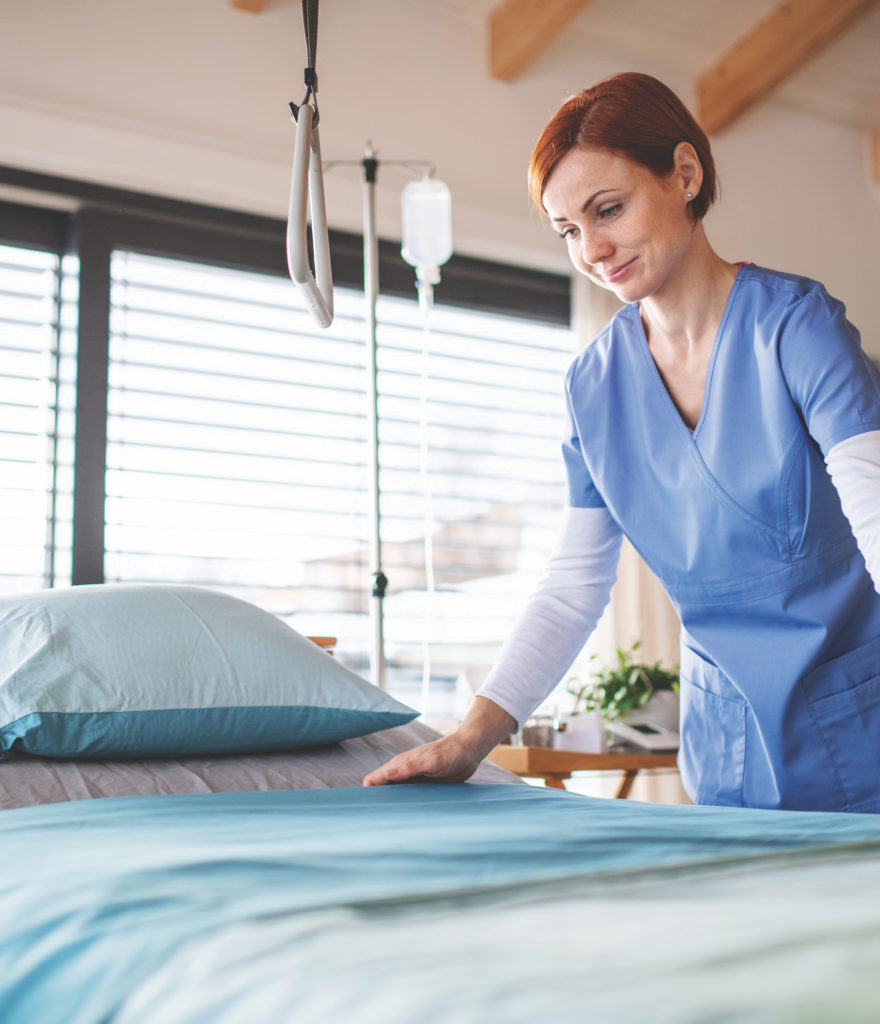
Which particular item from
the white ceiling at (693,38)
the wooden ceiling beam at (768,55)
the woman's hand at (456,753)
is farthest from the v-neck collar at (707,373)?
the wooden ceiling beam at (768,55)

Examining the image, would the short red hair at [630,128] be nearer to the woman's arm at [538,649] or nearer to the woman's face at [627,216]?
the woman's face at [627,216]

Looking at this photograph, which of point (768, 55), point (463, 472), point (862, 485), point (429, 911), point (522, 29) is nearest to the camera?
point (429, 911)

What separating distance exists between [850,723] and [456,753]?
1.36 feet

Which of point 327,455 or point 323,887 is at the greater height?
point 327,455

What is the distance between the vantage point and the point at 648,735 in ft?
7.67

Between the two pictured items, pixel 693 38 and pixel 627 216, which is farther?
pixel 693 38

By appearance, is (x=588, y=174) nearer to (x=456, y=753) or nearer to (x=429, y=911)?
(x=456, y=753)

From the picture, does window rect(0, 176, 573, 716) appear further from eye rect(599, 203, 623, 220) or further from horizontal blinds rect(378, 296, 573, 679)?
eye rect(599, 203, 623, 220)

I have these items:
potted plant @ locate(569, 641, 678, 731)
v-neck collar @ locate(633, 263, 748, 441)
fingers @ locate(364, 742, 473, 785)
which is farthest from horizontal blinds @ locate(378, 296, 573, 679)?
fingers @ locate(364, 742, 473, 785)

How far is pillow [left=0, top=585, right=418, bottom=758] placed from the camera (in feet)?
3.96

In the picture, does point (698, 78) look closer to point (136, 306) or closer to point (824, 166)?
point (824, 166)

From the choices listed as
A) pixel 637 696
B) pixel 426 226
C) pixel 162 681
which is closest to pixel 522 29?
pixel 426 226

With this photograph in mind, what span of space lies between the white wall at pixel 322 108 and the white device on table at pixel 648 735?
148 cm

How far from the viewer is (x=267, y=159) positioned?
2830 millimetres
